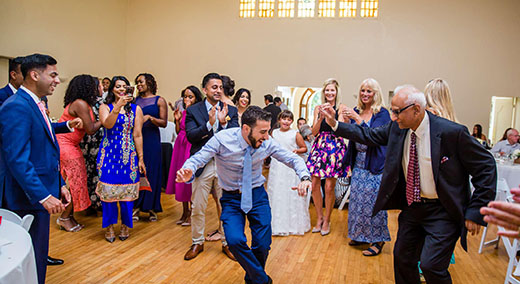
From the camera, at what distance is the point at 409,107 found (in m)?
2.36

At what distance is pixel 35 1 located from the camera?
8594mm

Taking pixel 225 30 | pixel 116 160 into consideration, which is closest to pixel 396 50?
pixel 225 30

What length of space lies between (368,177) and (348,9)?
26.4 feet

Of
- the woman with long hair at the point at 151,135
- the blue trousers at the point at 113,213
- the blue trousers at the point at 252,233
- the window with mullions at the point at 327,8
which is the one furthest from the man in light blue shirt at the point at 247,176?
the window with mullions at the point at 327,8

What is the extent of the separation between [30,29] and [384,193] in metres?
9.04

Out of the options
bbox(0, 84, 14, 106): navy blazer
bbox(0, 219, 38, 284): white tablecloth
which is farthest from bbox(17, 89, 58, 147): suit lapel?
bbox(0, 84, 14, 106): navy blazer

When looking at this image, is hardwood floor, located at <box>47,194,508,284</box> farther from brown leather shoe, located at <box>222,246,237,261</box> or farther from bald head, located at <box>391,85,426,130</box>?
bald head, located at <box>391,85,426,130</box>

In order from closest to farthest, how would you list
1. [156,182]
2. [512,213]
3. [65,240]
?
[512,213], [65,240], [156,182]

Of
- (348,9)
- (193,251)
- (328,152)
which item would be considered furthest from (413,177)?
(348,9)

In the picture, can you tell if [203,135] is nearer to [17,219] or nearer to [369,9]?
[17,219]

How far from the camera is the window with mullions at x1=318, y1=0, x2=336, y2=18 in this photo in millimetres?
10703

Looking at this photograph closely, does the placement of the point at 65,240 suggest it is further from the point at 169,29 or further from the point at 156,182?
the point at 169,29

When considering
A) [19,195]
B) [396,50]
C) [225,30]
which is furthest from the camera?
[225,30]

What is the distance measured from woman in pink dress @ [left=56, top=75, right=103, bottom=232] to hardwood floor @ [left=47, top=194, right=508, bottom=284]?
29cm
